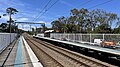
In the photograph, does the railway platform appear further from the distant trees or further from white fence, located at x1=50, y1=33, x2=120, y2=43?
the distant trees

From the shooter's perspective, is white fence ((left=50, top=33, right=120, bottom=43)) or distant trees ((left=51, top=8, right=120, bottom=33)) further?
distant trees ((left=51, top=8, right=120, bottom=33))

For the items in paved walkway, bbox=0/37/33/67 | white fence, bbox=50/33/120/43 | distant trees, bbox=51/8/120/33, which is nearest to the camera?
paved walkway, bbox=0/37/33/67

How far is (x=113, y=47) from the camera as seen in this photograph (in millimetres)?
20516

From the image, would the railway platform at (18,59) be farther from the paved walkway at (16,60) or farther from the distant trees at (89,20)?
the distant trees at (89,20)

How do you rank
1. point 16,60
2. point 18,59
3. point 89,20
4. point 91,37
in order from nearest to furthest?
point 16,60 < point 18,59 < point 91,37 < point 89,20

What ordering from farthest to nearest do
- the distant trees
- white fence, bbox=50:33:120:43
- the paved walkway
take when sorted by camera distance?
the distant trees → white fence, bbox=50:33:120:43 → the paved walkway

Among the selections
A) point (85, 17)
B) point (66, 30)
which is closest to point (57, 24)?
point (66, 30)

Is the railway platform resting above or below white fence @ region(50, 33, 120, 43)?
below

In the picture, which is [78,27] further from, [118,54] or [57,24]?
[118,54]

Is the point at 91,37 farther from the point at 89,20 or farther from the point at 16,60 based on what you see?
the point at 89,20

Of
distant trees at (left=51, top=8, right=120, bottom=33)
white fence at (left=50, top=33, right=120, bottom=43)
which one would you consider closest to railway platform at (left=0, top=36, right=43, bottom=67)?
white fence at (left=50, top=33, right=120, bottom=43)

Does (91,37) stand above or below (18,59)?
above

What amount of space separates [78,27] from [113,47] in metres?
74.3

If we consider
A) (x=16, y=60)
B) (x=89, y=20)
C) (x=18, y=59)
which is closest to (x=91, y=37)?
(x=18, y=59)
